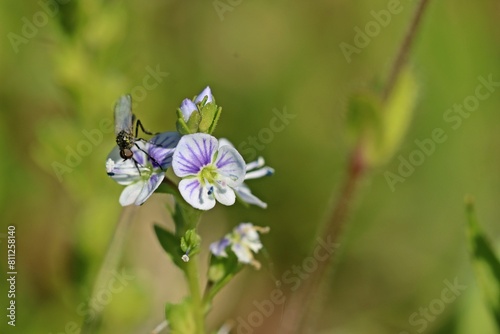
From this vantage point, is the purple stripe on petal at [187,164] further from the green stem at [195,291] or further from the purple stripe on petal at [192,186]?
the green stem at [195,291]

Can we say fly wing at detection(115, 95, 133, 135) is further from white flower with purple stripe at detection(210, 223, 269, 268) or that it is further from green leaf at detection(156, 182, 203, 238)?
white flower with purple stripe at detection(210, 223, 269, 268)

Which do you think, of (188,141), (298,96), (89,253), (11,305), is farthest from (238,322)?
(188,141)

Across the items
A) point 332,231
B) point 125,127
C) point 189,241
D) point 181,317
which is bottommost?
point 332,231

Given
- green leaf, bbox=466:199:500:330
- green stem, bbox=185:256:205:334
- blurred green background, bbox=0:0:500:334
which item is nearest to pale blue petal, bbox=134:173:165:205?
green stem, bbox=185:256:205:334

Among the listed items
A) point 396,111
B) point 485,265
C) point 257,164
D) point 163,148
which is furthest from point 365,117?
point 163,148

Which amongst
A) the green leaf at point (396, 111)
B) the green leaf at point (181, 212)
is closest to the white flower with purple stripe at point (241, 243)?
the green leaf at point (181, 212)

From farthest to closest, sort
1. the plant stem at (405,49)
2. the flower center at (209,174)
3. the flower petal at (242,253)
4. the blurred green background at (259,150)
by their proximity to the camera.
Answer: the blurred green background at (259,150)
the plant stem at (405,49)
the flower petal at (242,253)
the flower center at (209,174)

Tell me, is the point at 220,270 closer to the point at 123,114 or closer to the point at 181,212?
the point at 181,212
